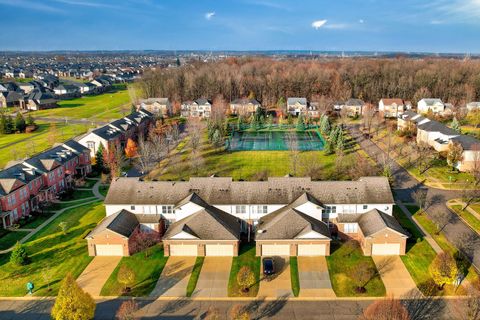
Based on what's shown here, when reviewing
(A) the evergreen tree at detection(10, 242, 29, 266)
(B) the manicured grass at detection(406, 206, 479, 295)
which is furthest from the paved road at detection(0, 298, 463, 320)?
(A) the evergreen tree at detection(10, 242, 29, 266)

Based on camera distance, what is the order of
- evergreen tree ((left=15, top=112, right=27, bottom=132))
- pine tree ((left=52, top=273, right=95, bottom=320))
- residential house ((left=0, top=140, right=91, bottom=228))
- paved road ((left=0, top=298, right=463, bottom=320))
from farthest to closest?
evergreen tree ((left=15, top=112, right=27, bottom=132))
residential house ((left=0, top=140, right=91, bottom=228))
paved road ((left=0, top=298, right=463, bottom=320))
pine tree ((left=52, top=273, right=95, bottom=320))

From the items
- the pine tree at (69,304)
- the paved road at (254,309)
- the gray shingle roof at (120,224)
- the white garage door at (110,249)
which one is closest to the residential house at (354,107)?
the gray shingle roof at (120,224)

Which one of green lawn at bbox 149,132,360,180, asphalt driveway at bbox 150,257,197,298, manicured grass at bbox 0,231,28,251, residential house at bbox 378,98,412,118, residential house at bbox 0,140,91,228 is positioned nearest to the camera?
asphalt driveway at bbox 150,257,197,298

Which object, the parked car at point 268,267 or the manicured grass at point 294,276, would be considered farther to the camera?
the parked car at point 268,267

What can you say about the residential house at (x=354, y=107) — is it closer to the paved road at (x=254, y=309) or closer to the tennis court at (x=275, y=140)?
the tennis court at (x=275, y=140)

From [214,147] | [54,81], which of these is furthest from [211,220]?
[54,81]

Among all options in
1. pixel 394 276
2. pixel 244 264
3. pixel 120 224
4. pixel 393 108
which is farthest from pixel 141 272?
pixel 393 108

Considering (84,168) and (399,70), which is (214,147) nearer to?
(84,168)

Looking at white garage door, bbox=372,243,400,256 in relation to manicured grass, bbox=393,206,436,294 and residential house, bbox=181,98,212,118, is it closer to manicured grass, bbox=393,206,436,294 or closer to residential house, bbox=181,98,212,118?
manicured grass, bbox=393,206,436,294
